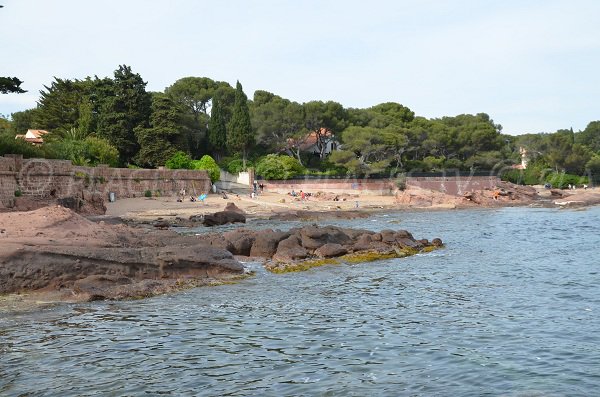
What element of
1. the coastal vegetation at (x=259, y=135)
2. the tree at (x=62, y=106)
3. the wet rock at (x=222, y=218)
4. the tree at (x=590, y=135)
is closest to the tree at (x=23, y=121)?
the coastal vegetation at (x=259, y=135)

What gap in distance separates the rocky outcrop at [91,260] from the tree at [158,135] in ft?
146

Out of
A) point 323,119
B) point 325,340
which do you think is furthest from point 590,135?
point 325,340

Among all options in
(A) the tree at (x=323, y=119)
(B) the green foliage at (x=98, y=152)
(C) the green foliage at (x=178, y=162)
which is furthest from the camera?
(A) the tree at (x=323, y=119)

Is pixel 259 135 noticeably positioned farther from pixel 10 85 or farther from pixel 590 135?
pixel 590 135

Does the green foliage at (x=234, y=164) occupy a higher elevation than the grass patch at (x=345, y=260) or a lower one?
higher

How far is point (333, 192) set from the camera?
65812 mm

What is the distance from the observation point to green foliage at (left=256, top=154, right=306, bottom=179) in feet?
221

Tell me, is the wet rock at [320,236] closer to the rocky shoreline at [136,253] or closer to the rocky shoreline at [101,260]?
the rocky shoreline at [136,253]

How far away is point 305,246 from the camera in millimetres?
22484

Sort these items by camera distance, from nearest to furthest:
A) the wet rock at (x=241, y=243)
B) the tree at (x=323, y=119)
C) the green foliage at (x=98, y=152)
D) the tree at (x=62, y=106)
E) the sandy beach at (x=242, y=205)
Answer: the wet rock at (x=241, y=243) → the sandy beach at (x=242, y=205) → the green foliage at (x=98, y=152) → the tree at (x=62, y=106) → the tree at (x=323, y=119)

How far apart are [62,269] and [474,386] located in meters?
10.2

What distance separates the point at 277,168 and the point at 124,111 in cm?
1711

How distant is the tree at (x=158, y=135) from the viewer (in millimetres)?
61406

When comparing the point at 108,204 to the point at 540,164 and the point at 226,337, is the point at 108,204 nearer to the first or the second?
the point at 226,337
